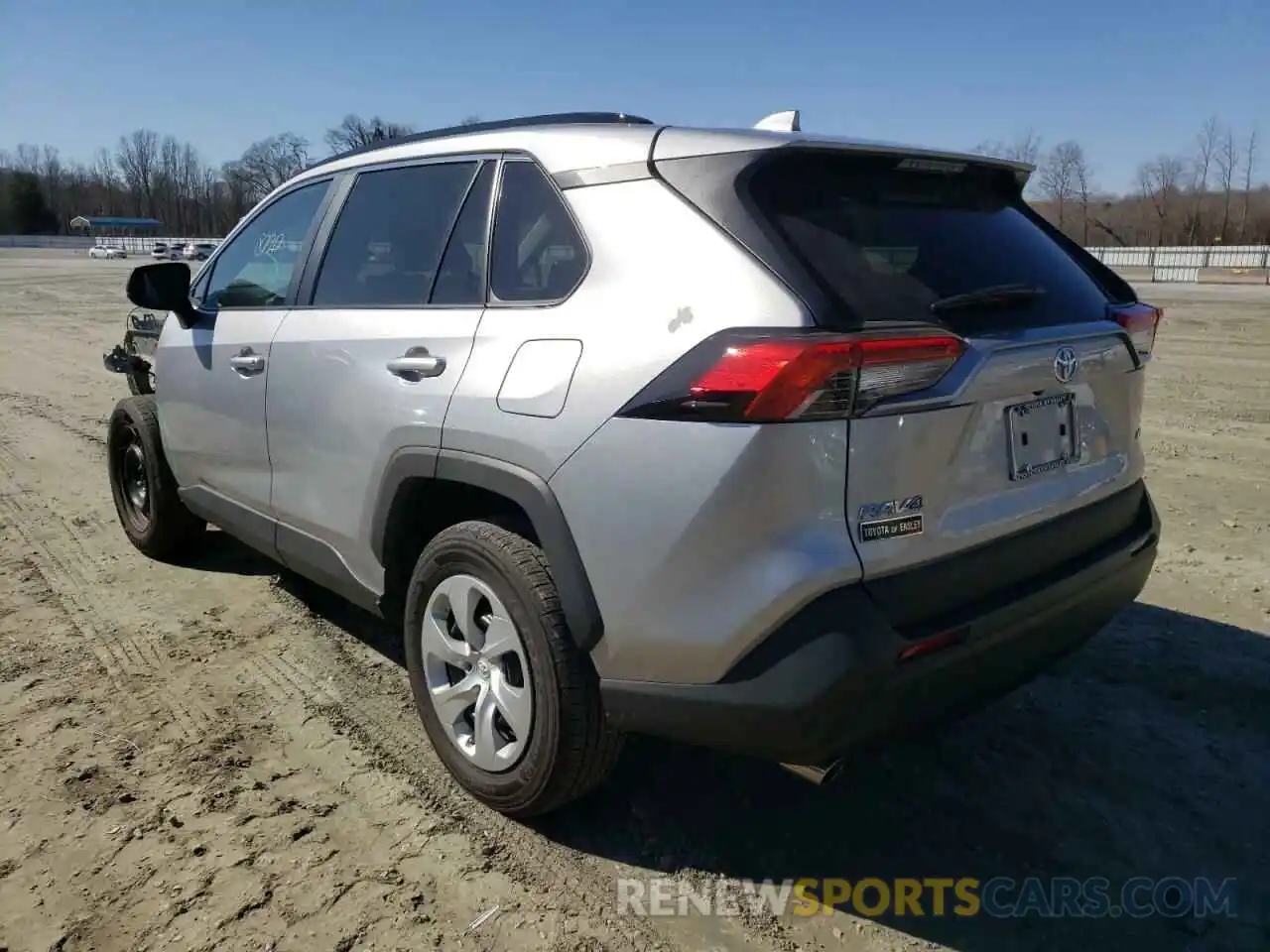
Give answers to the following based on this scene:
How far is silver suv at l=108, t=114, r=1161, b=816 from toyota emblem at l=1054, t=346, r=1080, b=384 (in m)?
0.01

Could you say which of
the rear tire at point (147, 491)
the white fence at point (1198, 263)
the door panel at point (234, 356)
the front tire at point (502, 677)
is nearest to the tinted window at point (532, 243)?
the front tire at point (502, 677)

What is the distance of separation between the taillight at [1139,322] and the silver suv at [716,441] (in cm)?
1

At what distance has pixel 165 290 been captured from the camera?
4.12m

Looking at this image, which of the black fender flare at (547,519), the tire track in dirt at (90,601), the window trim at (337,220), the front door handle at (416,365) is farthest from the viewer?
the tire track in dirt at (90,601)

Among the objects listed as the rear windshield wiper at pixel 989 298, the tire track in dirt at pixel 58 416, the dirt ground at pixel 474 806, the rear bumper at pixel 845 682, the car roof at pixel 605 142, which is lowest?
the dirt ground at pixel 474 806

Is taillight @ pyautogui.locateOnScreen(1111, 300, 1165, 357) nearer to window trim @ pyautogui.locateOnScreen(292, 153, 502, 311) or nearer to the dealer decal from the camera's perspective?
the dealer decal

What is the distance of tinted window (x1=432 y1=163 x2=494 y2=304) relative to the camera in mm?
2734

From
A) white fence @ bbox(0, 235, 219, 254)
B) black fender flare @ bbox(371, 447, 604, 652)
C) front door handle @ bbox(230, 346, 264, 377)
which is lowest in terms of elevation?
black fender flare @ bbox(371, 447, 604, 652)

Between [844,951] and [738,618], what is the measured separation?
2.89 feet

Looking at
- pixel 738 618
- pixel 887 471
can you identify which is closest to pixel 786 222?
pixel 887 471

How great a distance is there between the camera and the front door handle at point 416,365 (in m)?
2.66

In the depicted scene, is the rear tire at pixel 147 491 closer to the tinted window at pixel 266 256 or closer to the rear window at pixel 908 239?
the tinted window at pixel 266 256

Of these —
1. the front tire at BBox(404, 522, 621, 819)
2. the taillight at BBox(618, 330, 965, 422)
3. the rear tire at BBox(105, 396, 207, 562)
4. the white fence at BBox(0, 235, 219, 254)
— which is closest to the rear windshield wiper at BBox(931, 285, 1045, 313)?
the taillight at BBox(618, 330, 965, 422)

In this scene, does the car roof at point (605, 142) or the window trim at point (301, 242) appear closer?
the car roof at point (605, 142)
